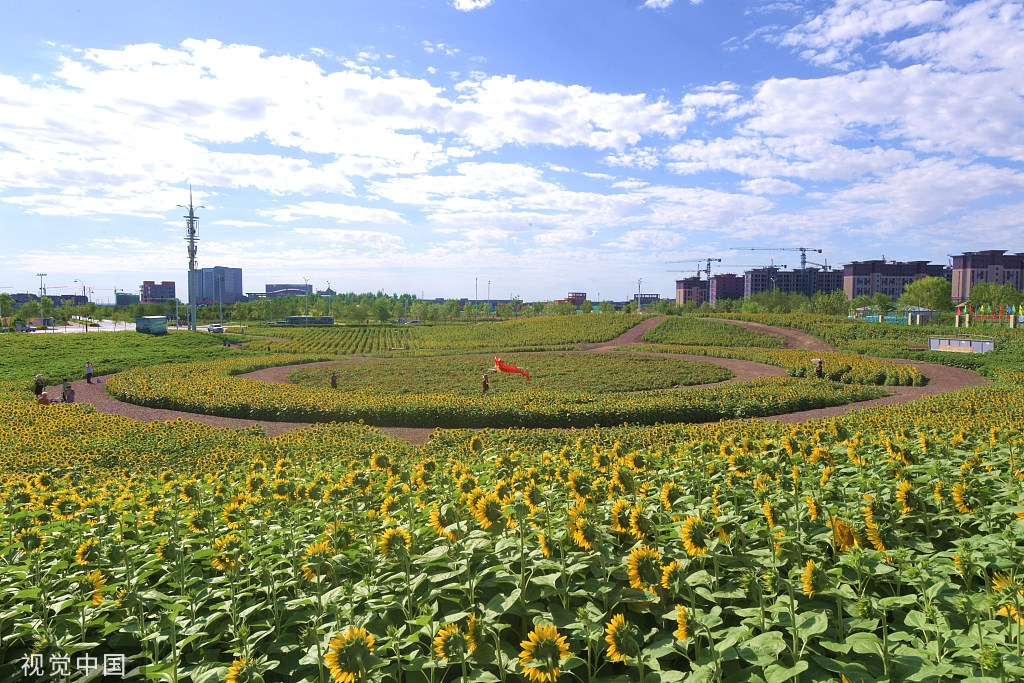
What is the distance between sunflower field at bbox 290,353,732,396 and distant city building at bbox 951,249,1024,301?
11436 centimetres

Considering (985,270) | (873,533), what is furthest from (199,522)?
(985,270)

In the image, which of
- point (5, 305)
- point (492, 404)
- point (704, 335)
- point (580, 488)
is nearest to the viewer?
point (580, 488)

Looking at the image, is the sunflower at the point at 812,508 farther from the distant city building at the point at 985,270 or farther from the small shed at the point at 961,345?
the distant city building at the point at 985,270

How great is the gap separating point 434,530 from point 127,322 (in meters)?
112

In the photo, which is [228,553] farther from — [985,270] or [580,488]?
[985,270]

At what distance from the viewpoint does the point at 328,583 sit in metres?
2.84

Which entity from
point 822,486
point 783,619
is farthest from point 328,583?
point 822,486

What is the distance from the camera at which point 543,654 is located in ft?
6.89

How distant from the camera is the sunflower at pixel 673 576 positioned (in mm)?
2369

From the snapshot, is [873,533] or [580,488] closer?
[873,533]

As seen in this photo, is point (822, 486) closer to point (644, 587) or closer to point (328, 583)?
point (644, 587)

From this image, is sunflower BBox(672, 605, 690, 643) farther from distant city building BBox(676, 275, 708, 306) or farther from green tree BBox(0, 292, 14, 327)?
distant city building BBox(676, 275, 708, 306)

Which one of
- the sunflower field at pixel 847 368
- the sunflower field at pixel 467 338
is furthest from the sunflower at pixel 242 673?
the sunflower field at pixel 467 338

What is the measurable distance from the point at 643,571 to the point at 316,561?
1.49m
